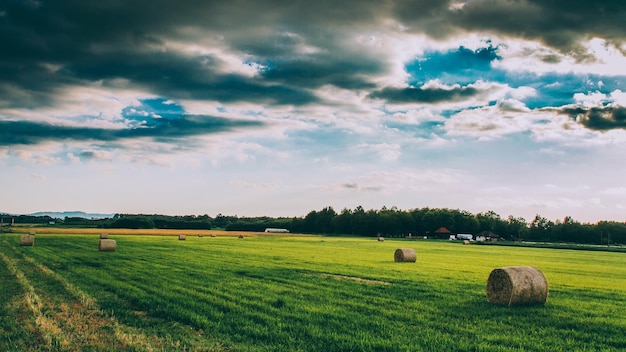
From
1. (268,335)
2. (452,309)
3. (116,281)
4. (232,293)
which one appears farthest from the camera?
(116,281)

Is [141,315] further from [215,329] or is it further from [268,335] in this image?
[268,335]

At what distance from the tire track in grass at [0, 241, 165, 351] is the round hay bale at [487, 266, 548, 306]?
440 inches

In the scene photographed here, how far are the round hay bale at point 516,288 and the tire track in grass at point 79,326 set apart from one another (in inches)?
440

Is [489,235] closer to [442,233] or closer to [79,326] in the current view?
[442,233]

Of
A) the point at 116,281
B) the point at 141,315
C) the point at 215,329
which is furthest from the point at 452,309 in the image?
the point at 116,281

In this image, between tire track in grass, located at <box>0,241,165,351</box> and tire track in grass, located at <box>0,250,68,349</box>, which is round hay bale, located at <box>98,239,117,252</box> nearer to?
tire track in grass, located at <box>0,250,68,349</box>

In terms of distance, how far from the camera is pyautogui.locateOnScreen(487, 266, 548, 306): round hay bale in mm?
15906

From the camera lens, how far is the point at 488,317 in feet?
44.5

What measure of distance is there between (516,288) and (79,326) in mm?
13213

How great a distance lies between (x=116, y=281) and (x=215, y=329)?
974cm

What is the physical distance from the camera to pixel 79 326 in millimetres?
11672

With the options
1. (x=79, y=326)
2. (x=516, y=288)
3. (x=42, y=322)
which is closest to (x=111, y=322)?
(x=79, y=326)

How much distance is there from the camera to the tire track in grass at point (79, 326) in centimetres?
1017

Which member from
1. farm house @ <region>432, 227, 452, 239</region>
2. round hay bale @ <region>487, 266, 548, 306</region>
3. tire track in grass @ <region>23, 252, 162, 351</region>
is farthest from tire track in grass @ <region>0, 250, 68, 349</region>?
farm house @ <region>432, 227, 452, 239</region>
